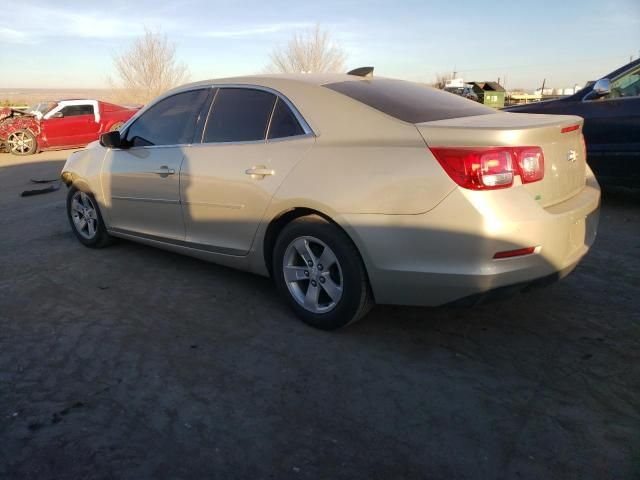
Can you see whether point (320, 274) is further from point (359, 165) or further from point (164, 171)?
point (164, 171)

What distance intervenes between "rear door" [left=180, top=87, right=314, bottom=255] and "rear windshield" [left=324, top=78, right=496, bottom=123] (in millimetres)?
419

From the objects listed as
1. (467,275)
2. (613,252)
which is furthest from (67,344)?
(613,252)

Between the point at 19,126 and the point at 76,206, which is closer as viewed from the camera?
the point at 76,206

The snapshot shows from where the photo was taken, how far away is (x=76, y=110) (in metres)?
15.8

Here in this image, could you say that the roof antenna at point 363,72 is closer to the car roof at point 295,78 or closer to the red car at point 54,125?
the car roof at point 295,78

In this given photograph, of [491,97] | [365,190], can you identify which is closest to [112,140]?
[365,190]

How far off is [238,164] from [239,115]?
0.42 metres

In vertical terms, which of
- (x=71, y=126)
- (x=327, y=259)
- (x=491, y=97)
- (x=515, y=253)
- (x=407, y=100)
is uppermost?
(x=491, y=97)

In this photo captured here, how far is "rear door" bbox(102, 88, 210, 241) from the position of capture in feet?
13.7

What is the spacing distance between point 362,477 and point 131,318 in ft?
7.03

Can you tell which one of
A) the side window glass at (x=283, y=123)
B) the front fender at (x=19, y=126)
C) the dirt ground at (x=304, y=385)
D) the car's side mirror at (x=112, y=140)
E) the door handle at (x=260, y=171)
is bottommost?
the dirt ground at (x=304, y=385)

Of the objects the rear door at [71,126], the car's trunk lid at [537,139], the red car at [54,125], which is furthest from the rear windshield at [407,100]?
the rear door at [71,126]

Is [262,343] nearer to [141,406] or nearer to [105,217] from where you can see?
[141,406]

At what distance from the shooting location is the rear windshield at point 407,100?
10.5ft
